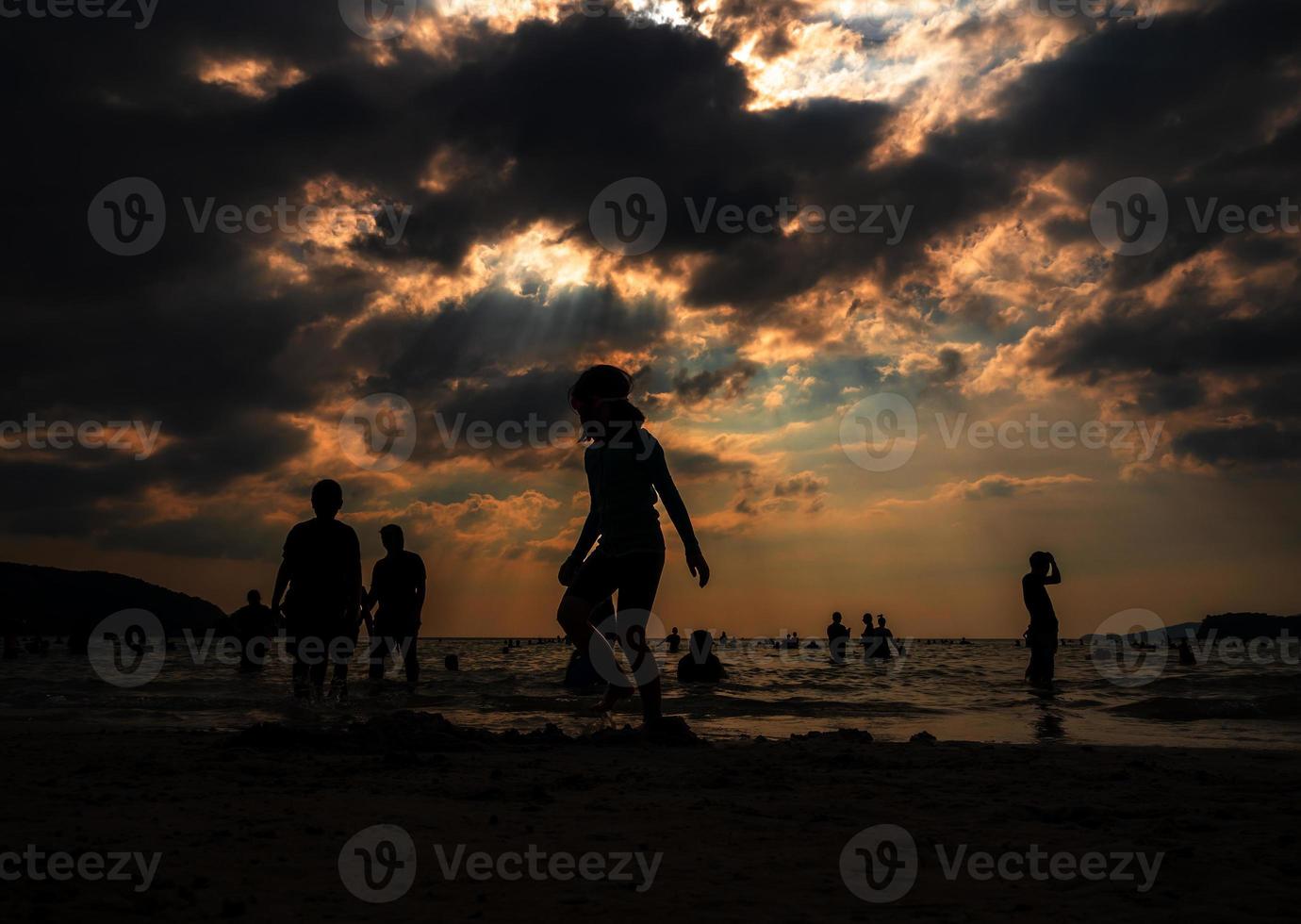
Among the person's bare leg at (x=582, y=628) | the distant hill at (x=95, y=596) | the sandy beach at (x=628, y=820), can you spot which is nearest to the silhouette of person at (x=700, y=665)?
the person's bare leg at (x=582, y=628)

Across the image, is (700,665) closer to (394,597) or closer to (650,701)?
(394,597)

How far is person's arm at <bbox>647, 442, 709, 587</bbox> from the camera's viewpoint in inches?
244

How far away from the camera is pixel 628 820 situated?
3.37 metres

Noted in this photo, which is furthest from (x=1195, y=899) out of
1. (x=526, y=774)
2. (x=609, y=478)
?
(x=609, y=478)

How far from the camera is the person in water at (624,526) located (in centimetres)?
609

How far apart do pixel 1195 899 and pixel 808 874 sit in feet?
3.34

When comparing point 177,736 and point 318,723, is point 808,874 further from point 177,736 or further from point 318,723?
point 318,723

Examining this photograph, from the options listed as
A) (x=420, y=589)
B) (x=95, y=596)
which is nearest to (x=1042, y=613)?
(x=420, y=589)

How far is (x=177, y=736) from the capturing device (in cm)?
557

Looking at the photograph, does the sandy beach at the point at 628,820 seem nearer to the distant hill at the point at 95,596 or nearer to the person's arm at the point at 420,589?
the person's arm at the point at 420,589

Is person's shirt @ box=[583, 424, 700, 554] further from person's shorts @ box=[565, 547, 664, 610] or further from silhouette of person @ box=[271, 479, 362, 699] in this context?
silhouette of person @ box=[271, 479, 362, 699]

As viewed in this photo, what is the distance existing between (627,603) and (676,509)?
2.35ft

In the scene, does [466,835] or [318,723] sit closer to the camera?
[466,835]

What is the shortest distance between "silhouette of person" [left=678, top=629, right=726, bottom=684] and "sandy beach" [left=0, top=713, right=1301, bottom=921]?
8.94 metres
